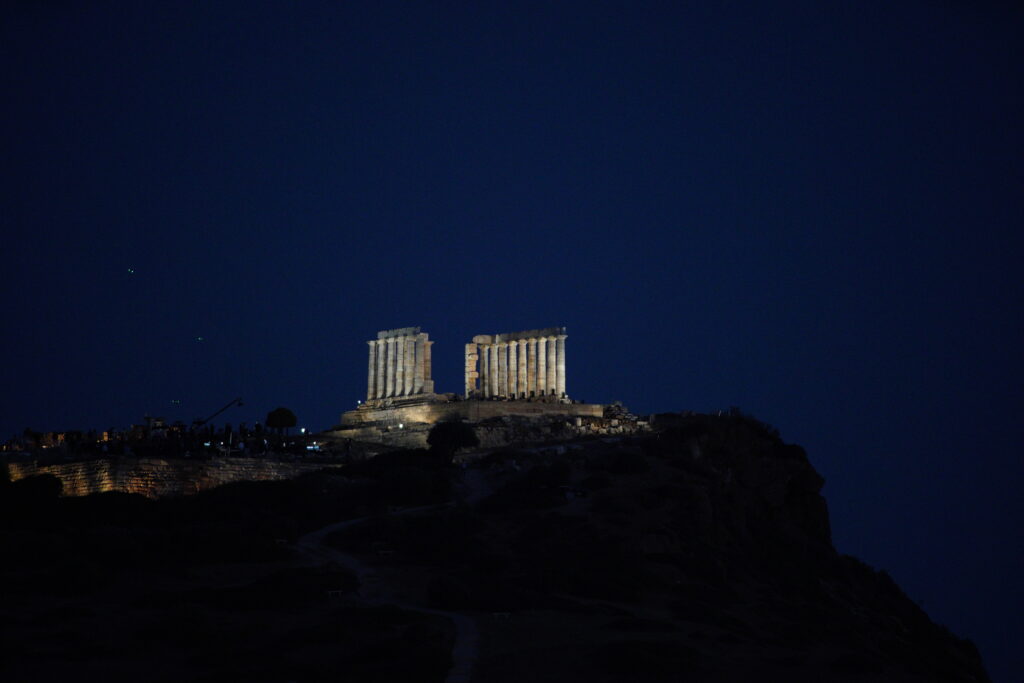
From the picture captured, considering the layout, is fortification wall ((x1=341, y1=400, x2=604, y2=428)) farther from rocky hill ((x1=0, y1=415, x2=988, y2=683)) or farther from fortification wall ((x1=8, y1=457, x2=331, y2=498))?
fortification wall ((x1=8, y1=457, x2=331, y2=498))

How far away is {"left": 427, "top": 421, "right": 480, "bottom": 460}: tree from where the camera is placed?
2537 inches

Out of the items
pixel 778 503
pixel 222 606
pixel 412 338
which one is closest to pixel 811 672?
pixel 222 606

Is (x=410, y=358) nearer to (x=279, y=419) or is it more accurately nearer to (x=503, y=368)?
(x=503, y=368)

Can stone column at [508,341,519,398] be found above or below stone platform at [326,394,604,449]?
above

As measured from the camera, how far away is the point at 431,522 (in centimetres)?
4553

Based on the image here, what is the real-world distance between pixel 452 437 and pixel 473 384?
72.5ft

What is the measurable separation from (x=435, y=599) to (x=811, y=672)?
35.7 ft

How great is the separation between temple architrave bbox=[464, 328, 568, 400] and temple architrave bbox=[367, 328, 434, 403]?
10.8ft

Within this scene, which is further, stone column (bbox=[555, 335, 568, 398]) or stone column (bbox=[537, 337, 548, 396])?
stone column (bbox=[537, 337, 548, 396])

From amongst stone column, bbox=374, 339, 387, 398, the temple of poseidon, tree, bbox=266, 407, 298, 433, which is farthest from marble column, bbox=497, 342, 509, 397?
tree, bbox=266, 407, 298, 433

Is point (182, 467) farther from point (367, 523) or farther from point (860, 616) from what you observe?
point (860, 616)

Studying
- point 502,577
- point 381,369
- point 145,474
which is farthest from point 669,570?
point 381,369

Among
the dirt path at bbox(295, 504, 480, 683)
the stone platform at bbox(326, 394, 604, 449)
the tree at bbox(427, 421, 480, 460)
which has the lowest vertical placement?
the dirt path at bbox(295, 504, 480, 683)

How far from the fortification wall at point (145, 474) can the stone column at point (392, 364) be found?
31298mm
